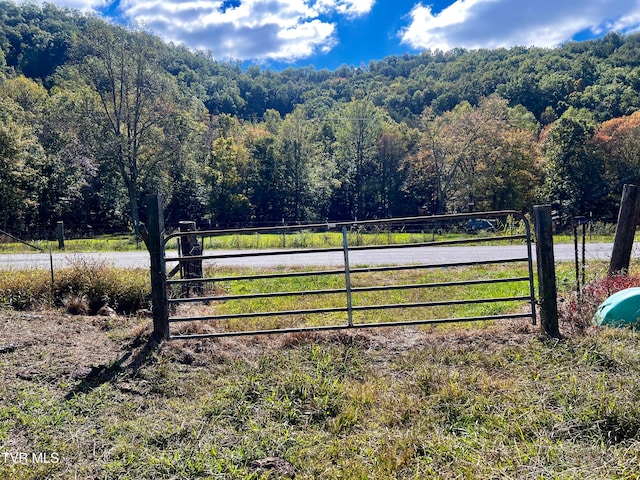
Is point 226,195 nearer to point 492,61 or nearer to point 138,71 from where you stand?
point 138,71

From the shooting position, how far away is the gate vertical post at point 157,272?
18.5 ft

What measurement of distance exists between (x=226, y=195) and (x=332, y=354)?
42.3 m

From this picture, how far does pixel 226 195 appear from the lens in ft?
150

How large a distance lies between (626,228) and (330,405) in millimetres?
6024

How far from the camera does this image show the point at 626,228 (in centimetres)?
695

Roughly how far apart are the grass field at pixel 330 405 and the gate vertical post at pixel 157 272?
29cm

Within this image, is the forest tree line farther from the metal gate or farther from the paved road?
the metal gate

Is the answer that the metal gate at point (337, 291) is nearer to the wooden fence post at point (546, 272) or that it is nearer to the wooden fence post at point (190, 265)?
the wooden fence post at point (190, 265)

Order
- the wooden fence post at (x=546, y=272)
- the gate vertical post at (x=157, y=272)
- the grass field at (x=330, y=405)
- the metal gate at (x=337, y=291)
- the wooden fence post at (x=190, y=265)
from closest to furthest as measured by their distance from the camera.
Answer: the grass field at (x=330, y=405), the wooden fence post at (x=546, y=272), the metal gate at (x=337, y=291), the gate vertical post at (x=157, y=272), the wooden fence post at (x=190, y=265)

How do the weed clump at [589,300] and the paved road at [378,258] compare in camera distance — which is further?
the paved road at [378,258]

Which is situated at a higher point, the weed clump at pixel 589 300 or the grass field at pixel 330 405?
the weed clump at pixel 589 300

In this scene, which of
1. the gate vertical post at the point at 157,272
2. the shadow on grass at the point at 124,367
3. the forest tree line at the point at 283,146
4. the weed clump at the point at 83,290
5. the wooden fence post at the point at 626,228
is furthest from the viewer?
the forest tree line at the point at 283,146

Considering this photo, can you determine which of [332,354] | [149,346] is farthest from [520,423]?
[149,346]

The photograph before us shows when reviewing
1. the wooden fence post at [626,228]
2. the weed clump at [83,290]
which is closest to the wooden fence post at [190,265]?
the weed clump at [83,290]
